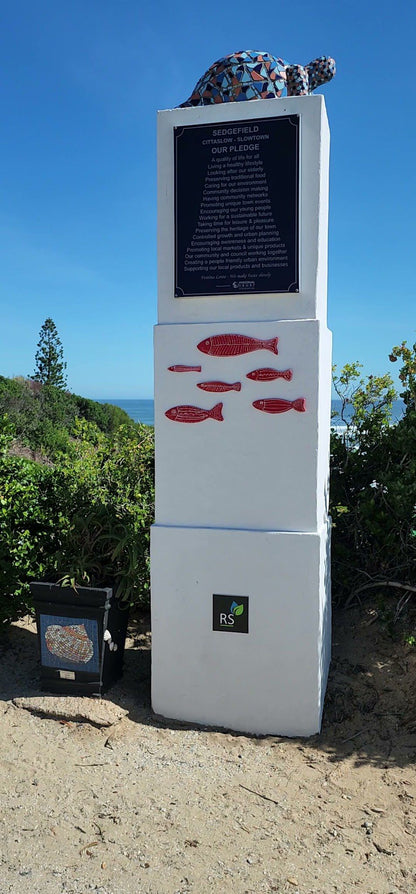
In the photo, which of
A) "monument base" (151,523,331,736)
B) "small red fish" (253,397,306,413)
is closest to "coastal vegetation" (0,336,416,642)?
"monument base" (151,523,331,736)

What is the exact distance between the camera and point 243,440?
3816mm

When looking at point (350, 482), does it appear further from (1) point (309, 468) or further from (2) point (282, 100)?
(2) point (282, 100)

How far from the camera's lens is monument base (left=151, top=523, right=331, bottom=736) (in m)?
3.78

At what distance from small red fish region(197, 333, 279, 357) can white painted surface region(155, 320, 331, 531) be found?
28mm

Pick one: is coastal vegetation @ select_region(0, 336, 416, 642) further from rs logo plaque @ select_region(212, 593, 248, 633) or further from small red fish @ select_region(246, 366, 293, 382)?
small red fish @ select_region(246, 366, 293, 382)

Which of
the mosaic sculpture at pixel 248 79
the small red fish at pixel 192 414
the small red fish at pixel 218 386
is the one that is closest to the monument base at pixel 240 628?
the small red fish at pixel 192 414

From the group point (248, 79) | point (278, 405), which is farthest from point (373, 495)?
point (248, 79)

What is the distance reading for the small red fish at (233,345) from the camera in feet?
12.2

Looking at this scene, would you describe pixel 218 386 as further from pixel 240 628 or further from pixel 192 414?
pixel 240 628

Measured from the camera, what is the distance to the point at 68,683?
4.13 metres

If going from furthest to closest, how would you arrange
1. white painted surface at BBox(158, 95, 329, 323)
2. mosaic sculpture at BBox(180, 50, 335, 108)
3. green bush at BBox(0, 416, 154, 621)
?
1. green bush at BBox(0, 416, 154, 621)
2. mosaic sculpture at BBox(180, 50, 335, 108)
3. white painted surface at BBox(158, 95, 329, 323)

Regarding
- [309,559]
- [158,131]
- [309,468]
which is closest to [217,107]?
[158,131]

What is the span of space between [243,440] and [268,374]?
40 cm

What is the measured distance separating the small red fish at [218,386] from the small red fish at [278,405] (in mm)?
142
